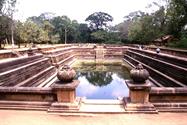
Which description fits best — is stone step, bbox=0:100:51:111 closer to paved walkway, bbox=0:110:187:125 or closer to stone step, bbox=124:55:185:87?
paved walkway, bbox=0:110:187:125

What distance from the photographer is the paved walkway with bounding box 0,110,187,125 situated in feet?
21.7

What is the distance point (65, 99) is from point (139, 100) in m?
2.13

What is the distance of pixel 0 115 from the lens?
23.5 feet

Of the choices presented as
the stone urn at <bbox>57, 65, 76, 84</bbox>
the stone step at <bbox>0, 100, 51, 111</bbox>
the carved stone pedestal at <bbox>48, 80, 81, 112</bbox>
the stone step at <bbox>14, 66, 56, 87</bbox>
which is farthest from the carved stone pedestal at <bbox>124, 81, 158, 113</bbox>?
the stone step at <bbox>14, 66, 56, 87</bbox>

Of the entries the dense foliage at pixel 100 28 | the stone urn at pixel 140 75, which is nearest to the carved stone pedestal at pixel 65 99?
the stone urn at pixel 140 75

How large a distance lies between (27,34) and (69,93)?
4900 cm

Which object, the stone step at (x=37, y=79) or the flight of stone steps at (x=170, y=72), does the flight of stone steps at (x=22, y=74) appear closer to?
the stone step at (x=37, y=79)

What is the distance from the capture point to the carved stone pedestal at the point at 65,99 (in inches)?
291

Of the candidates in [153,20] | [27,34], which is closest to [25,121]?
[153,20]

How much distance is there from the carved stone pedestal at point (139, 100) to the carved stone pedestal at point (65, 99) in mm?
1543

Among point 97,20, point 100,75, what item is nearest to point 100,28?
point 97,20

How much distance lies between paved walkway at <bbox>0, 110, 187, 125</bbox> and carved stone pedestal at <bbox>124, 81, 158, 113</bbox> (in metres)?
0.25

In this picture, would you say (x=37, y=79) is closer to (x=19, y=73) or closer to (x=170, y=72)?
(x=19, y=73)

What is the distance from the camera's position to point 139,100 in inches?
296
